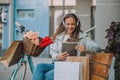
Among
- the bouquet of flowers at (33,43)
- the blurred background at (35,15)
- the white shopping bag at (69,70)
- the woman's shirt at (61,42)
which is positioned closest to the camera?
the white shopping bag at (69,70)

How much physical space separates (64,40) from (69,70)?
2.52ft

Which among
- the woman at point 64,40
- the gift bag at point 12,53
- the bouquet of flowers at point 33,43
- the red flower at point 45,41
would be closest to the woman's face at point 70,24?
the woman at point 64,40

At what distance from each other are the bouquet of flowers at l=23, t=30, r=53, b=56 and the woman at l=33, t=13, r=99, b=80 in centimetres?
39

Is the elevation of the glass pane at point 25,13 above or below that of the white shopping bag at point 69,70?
above

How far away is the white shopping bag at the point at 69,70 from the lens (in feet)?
13.9

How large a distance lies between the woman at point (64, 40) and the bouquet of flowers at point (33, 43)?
393mm

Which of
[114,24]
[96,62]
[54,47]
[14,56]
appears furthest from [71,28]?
[114,24]

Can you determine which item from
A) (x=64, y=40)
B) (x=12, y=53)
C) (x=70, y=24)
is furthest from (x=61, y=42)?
(x=12, y=53)

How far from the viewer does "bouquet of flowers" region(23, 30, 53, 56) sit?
5.49 meters

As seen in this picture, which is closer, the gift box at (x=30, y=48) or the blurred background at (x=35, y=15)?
the gift box at (x=30, y=48)

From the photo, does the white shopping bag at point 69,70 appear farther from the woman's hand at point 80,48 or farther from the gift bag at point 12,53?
the gift bag at point 12,53

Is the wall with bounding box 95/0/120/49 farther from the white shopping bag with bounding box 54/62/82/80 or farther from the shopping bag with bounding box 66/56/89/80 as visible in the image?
the white shopping bag with bounding box 54/62/82/80

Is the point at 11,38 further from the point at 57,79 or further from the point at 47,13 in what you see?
the point at 57,79

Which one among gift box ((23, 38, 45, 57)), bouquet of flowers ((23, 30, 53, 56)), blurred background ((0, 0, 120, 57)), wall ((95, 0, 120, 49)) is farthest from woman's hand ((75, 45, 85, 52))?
blurred background ((0, 0, 120, 57))
